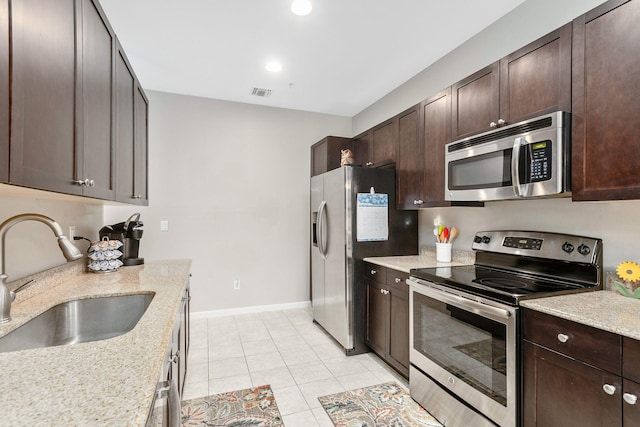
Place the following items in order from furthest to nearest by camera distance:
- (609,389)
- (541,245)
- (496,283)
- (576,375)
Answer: (541,245)
(496,283)
(576,375)
(609,389)

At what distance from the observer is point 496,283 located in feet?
6.03

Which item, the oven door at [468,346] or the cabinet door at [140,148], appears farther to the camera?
the cabinet door at [140,148]

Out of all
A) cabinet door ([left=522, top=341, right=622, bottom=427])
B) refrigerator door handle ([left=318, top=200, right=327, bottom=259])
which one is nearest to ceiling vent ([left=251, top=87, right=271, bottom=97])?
refrigerator door handle ([left=318, top=200, right=327, bottom=259])

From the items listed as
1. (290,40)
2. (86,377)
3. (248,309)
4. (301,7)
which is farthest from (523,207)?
(248,309)

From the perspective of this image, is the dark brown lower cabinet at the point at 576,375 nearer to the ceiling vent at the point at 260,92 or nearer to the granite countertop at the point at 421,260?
the granite countertop at the point at 421,260

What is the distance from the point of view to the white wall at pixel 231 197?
3791 millimetres

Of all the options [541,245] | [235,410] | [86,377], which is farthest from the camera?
[235,410]

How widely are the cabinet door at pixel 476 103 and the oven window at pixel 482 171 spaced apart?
0.70ft

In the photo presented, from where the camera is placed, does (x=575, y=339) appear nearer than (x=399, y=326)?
Yes

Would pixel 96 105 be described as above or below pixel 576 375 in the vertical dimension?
above

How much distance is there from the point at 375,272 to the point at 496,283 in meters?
1.12

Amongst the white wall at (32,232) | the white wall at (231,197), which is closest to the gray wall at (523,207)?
the white wall at (231,197)

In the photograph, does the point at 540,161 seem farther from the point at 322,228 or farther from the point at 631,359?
the point at 322,228

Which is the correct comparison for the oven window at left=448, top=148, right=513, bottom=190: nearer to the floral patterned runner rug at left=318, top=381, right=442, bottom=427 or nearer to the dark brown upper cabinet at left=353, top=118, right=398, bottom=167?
the dark brown upper cabinet at left=353, top=118, right=398, bottom=167
